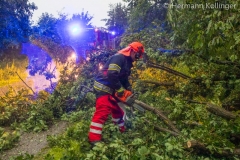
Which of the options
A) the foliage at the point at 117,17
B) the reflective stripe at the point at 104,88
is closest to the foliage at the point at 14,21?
the foliage at the point at 117,17

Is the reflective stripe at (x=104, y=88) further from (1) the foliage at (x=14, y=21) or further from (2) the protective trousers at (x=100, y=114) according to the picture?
(1) the foliage at (x=14, y=21)

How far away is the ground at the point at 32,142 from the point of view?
14.6ft

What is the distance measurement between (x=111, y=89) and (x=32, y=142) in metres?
2.46

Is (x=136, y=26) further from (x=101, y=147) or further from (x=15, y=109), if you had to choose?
(x=101, y=147)

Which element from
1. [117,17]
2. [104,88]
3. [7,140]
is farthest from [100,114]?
[117,17]

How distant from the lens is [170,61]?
297 inches

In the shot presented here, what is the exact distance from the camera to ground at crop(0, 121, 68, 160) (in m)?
4.46

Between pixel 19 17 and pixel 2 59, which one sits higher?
pixel 19 17

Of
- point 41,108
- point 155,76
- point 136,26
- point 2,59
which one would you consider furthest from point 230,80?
point 2,59

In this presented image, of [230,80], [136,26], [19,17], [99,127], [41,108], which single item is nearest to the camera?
[99,127]

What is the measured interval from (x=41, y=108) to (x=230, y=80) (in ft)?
Answer: 16.6

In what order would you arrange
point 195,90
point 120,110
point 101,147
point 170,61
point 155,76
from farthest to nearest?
point 170,61, point 155,76, point 195,90, point 120,110, point 101,147

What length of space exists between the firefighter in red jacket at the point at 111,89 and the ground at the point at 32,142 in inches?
63.4

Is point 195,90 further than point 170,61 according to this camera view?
Result: No
